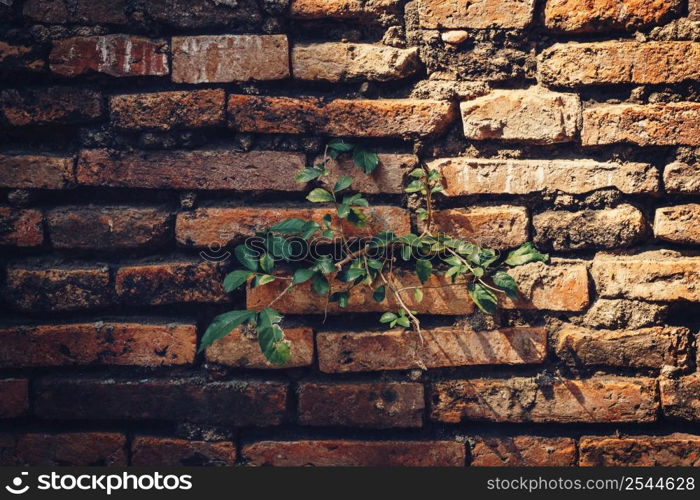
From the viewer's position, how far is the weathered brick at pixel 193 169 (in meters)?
1.46

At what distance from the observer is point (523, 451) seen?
147 cm

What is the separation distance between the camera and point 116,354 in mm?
1488

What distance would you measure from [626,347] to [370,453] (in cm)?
63

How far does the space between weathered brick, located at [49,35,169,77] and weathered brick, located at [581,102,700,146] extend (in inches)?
38.5

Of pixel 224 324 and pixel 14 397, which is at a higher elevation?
pixel 224 324

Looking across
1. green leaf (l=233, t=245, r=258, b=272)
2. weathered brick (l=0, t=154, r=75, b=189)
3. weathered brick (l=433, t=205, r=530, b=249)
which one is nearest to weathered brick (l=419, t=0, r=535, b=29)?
weathered brick (l=433, t=205, r=530, b=249)

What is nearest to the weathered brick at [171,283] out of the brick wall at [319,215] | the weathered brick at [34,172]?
the brick wall at [319,215]

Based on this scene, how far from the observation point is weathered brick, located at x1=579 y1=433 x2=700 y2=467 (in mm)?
1432

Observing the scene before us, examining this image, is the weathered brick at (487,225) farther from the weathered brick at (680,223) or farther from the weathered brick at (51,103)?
the weathered brick at (51,103)

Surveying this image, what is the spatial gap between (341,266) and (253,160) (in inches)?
12.5

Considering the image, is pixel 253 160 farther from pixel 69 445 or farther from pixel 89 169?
pixel 69 445

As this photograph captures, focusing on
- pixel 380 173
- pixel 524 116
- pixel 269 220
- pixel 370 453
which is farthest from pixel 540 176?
pixel 370 453

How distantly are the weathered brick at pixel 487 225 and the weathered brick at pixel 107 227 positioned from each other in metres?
0.65

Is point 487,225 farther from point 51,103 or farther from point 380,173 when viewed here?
point 51,103
